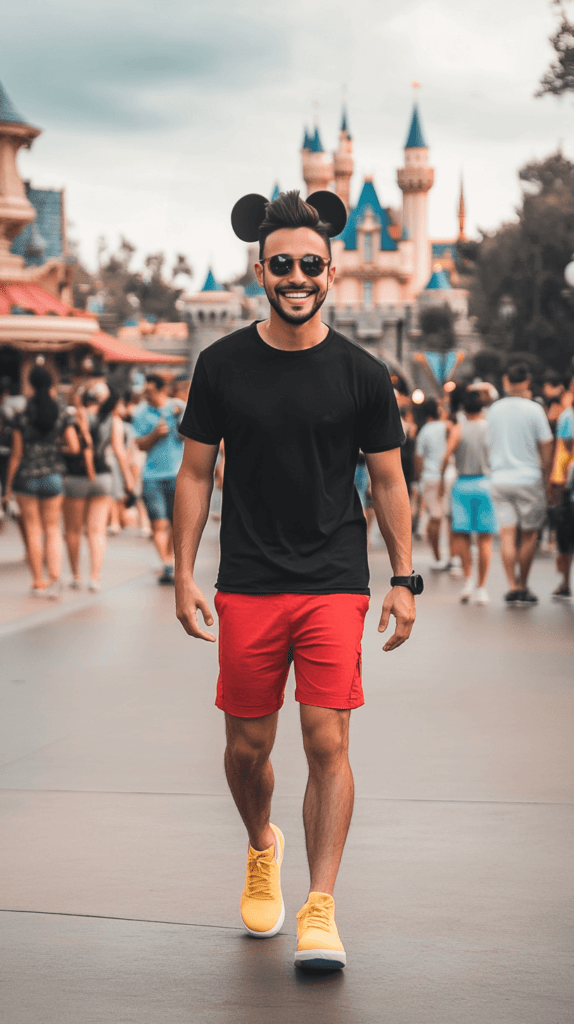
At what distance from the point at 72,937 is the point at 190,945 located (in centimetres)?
30

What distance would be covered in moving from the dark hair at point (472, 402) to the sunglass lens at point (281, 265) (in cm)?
812

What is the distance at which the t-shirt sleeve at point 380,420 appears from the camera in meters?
3.89

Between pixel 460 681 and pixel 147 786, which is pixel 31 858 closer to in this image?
pixel 147 786

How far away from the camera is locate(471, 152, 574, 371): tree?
59.8 metres

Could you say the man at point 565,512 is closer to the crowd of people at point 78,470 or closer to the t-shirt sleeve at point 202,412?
the crowd of people at point 78,470

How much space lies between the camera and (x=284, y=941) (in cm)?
392

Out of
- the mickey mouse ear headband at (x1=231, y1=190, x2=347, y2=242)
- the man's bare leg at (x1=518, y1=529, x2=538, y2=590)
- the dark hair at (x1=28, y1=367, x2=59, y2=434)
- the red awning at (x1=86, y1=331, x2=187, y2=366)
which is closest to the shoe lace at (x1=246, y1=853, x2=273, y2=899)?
the mickey mouse ear headband at (x1=231, y1=190, x2=347, y2=242)

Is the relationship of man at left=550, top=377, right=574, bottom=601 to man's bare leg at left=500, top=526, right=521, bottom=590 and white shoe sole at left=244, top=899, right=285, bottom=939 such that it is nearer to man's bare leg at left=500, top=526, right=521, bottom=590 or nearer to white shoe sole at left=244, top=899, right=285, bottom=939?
man's bare leg at left=500, top=526, right=521, bottom=590

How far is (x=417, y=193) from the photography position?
112 m

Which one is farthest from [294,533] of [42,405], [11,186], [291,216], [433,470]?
[11,186]

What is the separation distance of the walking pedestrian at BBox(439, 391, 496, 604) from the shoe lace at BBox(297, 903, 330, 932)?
8.15 meters

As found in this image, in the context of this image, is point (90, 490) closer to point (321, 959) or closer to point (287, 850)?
point (287, 850)

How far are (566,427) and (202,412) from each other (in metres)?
8.53

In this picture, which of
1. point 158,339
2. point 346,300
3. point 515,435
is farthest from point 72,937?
point 346,300
